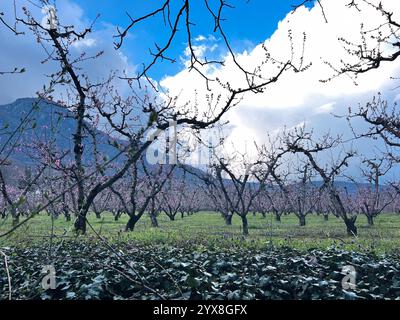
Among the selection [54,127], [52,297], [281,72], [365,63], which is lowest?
[52,297]

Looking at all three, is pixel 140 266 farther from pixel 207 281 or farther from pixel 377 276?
pixel 377 276

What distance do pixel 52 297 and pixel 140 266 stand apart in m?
1.74
